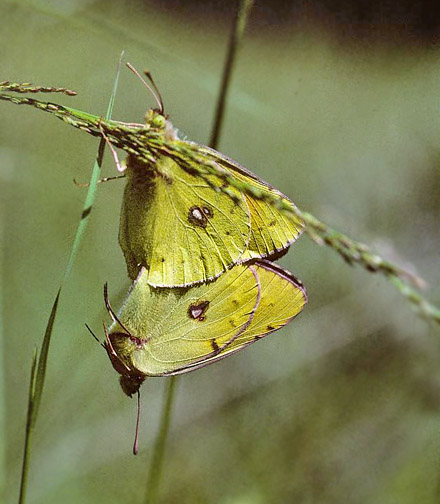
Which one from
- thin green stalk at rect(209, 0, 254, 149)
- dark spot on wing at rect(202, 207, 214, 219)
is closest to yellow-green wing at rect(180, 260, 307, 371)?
dark spot on wing at rect(202, 207, 214, 219)

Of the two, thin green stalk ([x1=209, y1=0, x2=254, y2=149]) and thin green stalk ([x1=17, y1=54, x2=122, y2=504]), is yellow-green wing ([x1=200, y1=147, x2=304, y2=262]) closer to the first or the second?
thin green stalk ([x1=209, y1=0, x2=254, y2=149])

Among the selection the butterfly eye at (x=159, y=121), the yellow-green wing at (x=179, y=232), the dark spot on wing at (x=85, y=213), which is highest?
the butterfly eye at (x=159, y=121)

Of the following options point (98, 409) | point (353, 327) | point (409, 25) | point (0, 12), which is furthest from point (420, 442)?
point (409, 25)

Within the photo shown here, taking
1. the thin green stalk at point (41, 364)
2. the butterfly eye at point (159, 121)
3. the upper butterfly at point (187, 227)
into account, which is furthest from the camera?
the upper butterfly at point (187, 227)

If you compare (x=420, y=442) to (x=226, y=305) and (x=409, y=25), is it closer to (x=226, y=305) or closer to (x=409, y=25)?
(x=226, y=305)

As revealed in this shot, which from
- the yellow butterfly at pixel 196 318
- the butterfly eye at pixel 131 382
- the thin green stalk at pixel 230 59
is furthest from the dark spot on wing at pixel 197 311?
the thin green stalk at pixel 230 59

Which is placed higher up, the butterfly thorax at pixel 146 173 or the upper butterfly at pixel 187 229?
the butterfly thorax at pixel 146 173

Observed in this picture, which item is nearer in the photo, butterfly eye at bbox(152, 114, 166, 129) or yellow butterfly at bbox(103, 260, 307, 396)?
butterfly eye at bbox(152, 114, 166, 129)

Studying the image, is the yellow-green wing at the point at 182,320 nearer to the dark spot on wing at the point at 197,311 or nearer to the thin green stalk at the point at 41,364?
the dark spot on wing at the point at 197,311
